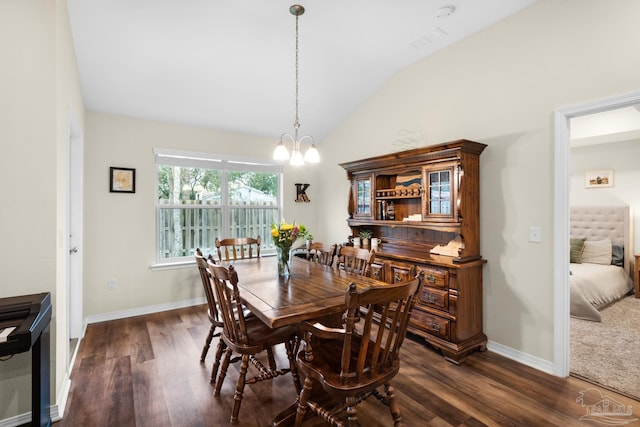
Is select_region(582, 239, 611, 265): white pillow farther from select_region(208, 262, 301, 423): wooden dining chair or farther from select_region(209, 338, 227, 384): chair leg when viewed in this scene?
select_region(209, 338, 227, 384): chair leg

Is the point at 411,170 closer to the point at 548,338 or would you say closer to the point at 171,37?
the point at 548,338

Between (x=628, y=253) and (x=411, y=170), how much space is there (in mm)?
4009

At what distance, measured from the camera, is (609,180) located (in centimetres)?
477

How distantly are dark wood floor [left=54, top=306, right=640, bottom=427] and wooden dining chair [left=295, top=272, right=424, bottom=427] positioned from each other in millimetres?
474

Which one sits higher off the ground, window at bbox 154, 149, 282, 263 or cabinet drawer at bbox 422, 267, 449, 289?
window at bbox 154, 149, 282, 263

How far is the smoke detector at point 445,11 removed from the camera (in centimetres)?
260

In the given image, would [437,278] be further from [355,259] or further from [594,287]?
[594,287]

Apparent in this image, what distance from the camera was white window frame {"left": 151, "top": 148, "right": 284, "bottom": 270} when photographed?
3.92 meters

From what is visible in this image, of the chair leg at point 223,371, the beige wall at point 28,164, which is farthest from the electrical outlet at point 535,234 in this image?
the beige wall at point 28,164

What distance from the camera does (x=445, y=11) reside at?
2635 mm

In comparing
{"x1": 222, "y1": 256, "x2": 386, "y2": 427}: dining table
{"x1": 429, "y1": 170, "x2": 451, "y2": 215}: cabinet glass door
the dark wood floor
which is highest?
{"x1": 429, "y1": 170, "x2": 451, "y2": 215}: cabinet glass door

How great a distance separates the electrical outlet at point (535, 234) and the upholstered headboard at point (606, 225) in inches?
121

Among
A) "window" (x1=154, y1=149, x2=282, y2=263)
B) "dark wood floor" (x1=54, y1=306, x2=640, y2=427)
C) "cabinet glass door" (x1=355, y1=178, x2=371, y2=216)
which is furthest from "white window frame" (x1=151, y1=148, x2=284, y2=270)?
"cabinet glass door" (x1=355, y1=178, x2=371, y2=216)

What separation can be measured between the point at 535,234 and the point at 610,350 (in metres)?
1.41
